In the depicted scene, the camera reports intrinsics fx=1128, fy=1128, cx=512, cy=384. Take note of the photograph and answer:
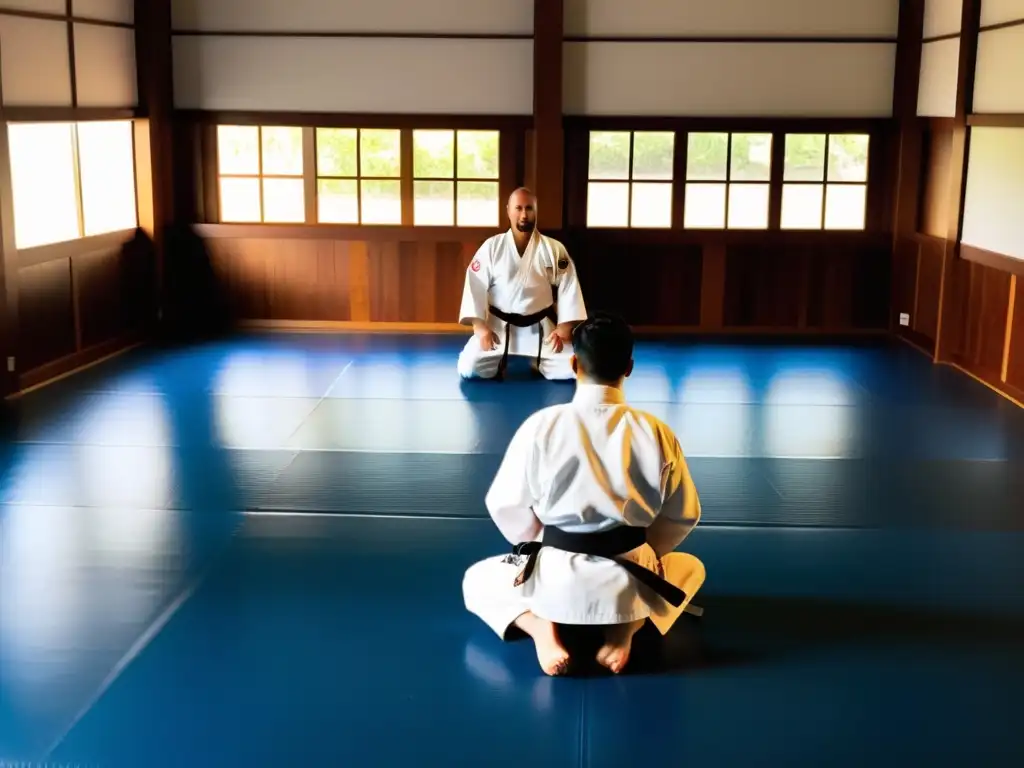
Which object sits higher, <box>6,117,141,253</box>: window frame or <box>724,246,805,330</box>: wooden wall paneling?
<box>6,117,141,253</box>: window frame

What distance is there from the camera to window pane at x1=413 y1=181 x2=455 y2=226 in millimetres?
8039

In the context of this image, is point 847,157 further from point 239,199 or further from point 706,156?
point 239,199

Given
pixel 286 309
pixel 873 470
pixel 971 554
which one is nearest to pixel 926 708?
pixel 971 554

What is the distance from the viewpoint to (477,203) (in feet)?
26.4

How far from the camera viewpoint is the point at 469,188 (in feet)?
26.3

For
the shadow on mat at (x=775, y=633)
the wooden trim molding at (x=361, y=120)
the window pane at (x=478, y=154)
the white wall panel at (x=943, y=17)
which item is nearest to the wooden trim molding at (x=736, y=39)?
the white wall panel at (x=943, y=17)

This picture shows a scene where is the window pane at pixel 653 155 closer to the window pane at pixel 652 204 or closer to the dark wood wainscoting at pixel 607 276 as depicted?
the window pane at pixel 652 204

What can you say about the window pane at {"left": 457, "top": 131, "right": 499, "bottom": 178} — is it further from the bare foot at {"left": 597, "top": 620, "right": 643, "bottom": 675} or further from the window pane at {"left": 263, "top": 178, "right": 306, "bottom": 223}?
the bare foot at {"left": 597, "top": 620, "right": 643, "bottom": 675}

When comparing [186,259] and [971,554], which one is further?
[186,259]

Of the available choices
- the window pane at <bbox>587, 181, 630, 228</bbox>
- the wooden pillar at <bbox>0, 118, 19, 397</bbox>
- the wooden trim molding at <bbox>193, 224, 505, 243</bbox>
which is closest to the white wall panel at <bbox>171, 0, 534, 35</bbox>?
the window pane at <bbox>587, 181, 630, 228</bbox>

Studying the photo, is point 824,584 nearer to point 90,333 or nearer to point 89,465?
point 89,465

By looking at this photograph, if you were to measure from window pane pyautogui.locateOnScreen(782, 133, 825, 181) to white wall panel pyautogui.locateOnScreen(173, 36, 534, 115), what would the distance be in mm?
1862

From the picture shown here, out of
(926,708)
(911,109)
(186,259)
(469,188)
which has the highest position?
(911,109)

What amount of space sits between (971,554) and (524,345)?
3.29 meters
